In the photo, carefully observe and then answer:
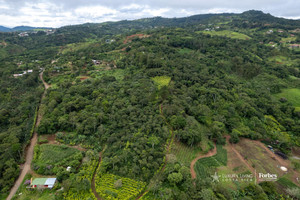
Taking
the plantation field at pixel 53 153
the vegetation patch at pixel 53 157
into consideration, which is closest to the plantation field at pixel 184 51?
the plantation field at pixel 53 153

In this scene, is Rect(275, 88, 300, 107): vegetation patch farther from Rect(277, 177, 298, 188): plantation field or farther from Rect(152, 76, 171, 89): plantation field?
Rect(152, 76, 171, 89): plantation field

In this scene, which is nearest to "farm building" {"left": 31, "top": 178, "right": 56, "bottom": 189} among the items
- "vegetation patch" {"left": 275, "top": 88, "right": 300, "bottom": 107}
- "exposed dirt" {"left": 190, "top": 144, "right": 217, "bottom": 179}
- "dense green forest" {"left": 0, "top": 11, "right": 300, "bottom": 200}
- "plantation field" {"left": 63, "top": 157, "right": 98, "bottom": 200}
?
"dense green forest" {"left": 0, "top": 11, "right": 300, "bottom": 200}

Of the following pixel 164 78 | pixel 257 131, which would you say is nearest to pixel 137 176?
pixel 257 131

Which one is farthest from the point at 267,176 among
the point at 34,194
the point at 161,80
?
the point at 34,194

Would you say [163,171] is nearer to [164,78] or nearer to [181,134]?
[181,134]

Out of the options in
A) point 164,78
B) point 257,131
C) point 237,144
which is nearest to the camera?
point 237,144
